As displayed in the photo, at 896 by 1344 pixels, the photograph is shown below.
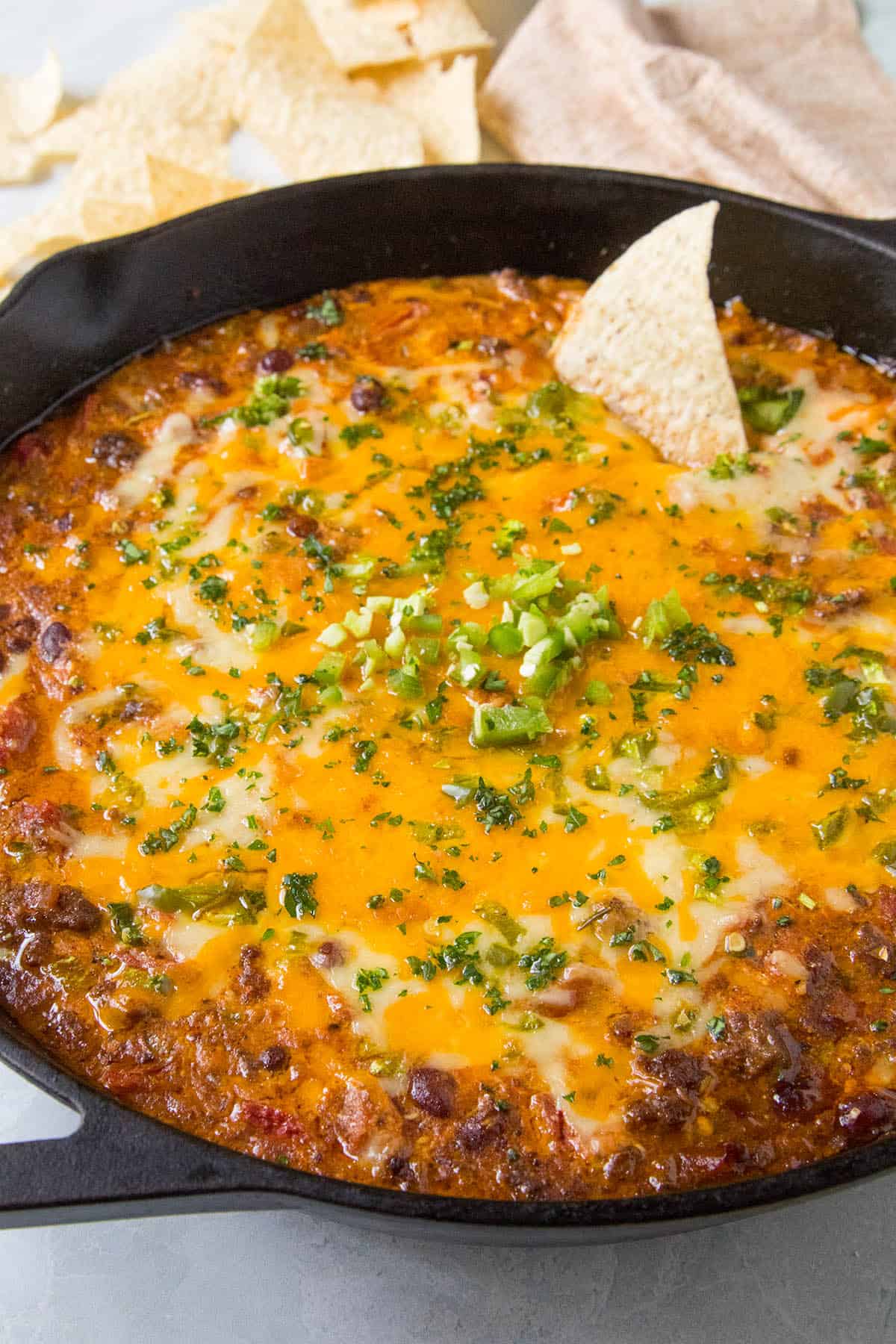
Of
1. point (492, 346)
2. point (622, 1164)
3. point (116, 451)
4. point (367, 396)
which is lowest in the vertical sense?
point (622, 1164)

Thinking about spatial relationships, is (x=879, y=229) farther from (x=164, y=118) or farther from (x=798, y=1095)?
(x=164, y=118)

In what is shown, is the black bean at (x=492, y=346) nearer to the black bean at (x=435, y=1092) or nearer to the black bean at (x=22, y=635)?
the black bean at (x=22, y=635)

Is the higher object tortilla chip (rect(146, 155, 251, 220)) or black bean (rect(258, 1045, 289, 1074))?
tortilla chip (rect(146, 155, 251, 220))

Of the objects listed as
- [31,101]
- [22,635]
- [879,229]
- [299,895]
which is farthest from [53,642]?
[31,101]

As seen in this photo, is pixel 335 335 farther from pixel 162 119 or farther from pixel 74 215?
pixel 162 119

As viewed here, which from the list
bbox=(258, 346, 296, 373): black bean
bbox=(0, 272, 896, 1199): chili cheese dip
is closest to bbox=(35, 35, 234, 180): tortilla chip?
bbox=(0, 272, 896, 1199): chili cheese dip

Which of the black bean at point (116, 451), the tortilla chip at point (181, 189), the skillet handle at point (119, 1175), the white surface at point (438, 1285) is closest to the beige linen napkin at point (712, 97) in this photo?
the tortilla chip at point (181, 189)

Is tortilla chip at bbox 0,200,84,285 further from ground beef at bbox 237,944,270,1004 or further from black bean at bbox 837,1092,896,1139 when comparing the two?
black bean at bbox 837,1092,896,1139
